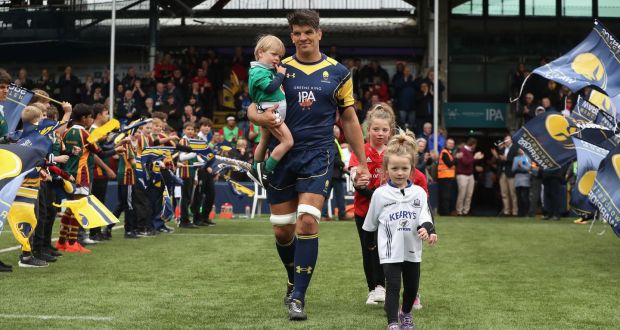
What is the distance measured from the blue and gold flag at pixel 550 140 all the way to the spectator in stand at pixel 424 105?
45.0ft

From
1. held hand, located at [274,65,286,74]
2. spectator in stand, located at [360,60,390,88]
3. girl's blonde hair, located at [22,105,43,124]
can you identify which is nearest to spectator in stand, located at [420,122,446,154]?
spectator in stand, located at [360,60,390,88]

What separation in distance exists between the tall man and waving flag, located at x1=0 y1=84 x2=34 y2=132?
3.41m

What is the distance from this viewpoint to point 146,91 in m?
26.7

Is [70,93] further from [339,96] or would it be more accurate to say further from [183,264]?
[339,96]

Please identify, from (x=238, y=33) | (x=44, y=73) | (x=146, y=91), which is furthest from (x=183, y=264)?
(x=238, y=33)

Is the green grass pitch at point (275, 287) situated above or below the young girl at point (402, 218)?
below

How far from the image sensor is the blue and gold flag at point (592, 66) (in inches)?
424

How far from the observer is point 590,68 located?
11055 mm

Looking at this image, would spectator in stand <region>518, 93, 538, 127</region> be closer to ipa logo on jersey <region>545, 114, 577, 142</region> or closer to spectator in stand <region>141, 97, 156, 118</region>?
spectator in stand <region>141, 97, 156, 118</region>

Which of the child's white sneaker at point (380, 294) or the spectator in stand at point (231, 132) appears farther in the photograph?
the spectator in stand at point (231, 132)

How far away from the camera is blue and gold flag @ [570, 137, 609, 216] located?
34.6 feet

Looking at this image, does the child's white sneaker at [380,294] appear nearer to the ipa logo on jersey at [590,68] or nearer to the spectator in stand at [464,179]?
the ipa logo on jersey at [590,68]

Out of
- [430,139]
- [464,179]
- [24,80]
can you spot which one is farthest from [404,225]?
[24,80]

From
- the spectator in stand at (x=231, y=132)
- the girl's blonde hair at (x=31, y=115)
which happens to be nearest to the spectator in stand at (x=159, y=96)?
the spectator in stand at (x=231, y=132)
